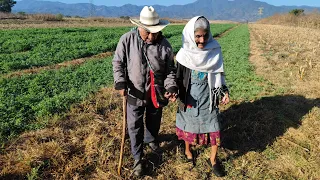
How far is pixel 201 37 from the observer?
2809 millimetres

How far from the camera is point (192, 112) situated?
10.6 ft

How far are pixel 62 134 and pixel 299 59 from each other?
32.6 ft

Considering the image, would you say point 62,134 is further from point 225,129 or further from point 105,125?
point 225,129

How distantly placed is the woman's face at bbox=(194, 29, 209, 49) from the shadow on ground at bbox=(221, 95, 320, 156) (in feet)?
6.17

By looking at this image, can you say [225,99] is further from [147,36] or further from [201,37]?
[147,36]

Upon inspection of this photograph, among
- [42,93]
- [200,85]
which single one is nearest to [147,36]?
[200,85]

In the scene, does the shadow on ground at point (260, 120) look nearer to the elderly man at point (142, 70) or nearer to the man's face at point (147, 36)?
the elderly man at point (142, 70)

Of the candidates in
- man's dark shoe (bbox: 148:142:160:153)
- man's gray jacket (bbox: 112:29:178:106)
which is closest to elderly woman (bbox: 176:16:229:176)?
man's gray jacket (bbox: 112:29:178:106)

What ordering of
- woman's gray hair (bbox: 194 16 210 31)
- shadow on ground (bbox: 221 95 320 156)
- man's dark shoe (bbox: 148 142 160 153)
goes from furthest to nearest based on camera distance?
1. shadow on ground (bbox: 221 95 320 156)
2. man's dark shoe (bbox: 148 142 160 153)
3. woman's gray hair (bbox: 194 16 210 31)

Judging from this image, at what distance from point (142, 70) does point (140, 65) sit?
0.21 ft

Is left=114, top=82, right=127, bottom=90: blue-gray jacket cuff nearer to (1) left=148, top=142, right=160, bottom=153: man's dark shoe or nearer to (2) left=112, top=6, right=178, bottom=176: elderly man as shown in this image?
(2) left=112, top=6, right=178, bottom=176: elderly man

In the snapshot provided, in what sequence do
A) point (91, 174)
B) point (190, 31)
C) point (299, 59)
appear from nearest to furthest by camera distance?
point (190, 31), point (91, 174), point (299, 59)

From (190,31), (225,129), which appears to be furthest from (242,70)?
(190,31)

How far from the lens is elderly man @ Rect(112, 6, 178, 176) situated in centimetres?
289
